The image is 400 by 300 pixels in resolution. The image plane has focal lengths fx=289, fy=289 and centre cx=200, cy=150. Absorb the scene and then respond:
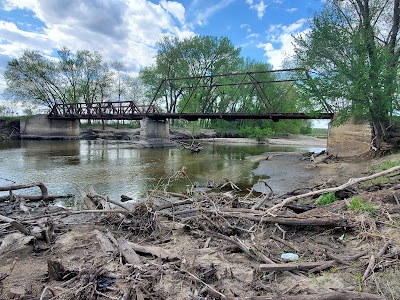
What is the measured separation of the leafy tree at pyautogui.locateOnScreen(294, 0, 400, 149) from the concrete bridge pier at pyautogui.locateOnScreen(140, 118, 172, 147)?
84.4 feet

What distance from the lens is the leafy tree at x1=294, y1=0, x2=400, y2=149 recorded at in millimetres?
17797

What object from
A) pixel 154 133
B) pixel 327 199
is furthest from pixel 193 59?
pixel 327 199

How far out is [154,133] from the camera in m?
45.3

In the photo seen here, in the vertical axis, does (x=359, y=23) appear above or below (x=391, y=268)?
above

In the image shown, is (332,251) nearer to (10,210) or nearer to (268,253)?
(268,253)

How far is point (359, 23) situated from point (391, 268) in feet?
68.7

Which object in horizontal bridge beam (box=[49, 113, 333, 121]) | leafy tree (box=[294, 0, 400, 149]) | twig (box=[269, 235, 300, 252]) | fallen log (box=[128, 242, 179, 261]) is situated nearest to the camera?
fallen log (box=[128, 242, 179, 261])

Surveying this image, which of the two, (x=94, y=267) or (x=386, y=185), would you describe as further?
(x=386, y=185)

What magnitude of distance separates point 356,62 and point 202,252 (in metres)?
18.1

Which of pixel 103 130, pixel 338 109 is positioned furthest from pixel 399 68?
pixel 103 130

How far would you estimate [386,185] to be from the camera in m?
8.16

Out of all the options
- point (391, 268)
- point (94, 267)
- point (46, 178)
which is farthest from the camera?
point (46, 178)

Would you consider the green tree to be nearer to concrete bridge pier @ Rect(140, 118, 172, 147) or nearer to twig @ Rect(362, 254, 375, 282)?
concrete bridge pier @ Rect(140, 118, 172, 147)

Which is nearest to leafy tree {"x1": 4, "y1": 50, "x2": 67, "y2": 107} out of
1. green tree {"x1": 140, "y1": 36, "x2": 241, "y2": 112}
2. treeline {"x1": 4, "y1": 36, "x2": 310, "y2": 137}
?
treeline {"x1": 4, "y1": 36, "x2": 310, "y2": 137}
